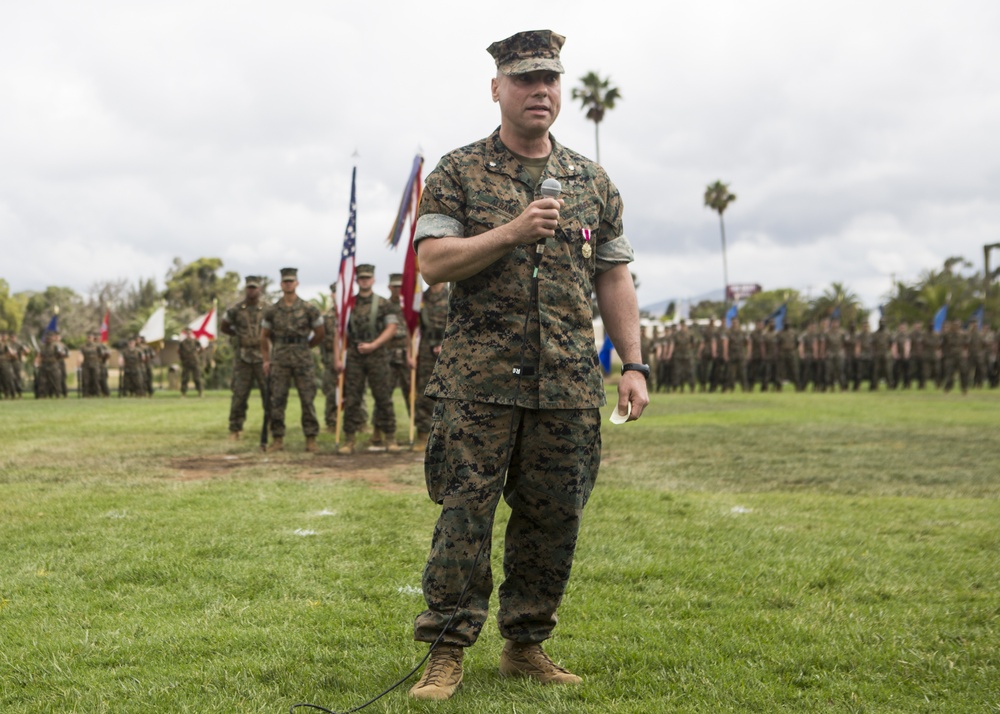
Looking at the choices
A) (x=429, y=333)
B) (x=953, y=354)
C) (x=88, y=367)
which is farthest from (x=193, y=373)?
(x=953, y=354)

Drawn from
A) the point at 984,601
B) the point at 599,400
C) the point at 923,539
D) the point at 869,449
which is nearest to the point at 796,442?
the point at 869,449

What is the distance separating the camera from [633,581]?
570cm

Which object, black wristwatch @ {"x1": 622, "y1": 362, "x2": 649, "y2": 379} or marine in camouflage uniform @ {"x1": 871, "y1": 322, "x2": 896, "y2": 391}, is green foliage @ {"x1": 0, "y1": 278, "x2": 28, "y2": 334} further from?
black wristwatch @ {"x1": 622, "y1": 362, "x2": 649, "y2": 379}

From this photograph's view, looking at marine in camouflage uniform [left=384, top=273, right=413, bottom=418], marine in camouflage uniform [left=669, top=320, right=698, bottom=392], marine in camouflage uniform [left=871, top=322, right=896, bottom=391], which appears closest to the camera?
marine in camouflage uniform [left=384, top=273, right=413, bottom=418]

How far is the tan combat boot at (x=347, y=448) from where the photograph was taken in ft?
43.0

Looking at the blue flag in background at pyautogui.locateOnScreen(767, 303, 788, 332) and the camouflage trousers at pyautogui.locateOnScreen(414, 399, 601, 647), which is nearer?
the camouflage trousers at pyautogui.locateOnScreen(414, 399, 601, 647)

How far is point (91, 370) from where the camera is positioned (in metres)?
33.9

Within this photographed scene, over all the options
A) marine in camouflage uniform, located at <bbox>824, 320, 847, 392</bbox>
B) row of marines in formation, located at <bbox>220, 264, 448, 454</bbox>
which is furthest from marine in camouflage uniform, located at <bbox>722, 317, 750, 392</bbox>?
row of marines in formation, located at <bbox>220, 264, 448, 454</bbox>

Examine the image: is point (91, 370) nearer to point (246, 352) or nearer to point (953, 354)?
point (246, 352)

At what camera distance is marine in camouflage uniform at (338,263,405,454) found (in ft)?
44.5

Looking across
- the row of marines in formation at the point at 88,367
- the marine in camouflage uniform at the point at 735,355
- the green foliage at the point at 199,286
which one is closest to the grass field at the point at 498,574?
the marine in camouflage uniform at the point at 735,355

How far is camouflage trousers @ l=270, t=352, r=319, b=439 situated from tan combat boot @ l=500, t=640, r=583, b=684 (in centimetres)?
935

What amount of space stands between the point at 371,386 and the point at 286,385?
1158 millimetres

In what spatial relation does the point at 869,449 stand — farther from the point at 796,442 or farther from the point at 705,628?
the point at 705,628
